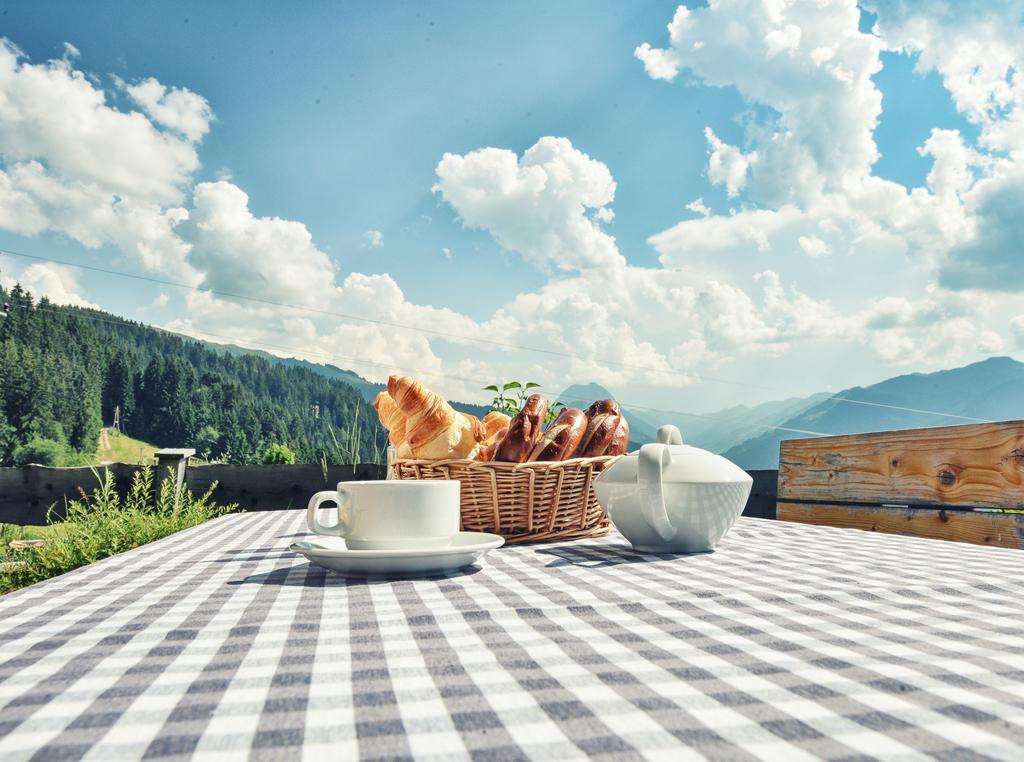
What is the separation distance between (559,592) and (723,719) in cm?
35

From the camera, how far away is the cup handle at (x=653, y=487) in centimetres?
92

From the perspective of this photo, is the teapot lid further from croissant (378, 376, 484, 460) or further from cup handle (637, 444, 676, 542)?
croissant (378, 376, 484, 460)

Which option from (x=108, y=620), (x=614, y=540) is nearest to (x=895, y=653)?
(x=108, y=620)

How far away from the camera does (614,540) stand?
118 cm

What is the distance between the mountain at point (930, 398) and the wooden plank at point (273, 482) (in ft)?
343

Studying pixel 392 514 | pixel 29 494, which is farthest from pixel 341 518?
pixel 29 494

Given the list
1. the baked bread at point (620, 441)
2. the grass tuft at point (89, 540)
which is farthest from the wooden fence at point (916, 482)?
the grass tuft at point (89, 540)

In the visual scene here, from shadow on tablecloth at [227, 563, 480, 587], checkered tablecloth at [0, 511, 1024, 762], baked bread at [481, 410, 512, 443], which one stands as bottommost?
shadow on tablecloth at [227, 563, 480, 587]

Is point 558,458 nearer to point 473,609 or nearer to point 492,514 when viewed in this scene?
point 492,514

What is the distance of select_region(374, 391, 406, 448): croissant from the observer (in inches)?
51.0

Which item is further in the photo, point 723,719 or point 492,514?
point 492,514

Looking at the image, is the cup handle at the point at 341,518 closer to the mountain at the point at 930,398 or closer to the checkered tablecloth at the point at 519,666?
the checkered tablecloth at the point at 519,666

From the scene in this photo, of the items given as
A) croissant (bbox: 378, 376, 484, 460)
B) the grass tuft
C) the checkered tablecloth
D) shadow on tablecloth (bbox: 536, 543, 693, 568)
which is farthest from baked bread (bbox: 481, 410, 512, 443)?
the grass tuft

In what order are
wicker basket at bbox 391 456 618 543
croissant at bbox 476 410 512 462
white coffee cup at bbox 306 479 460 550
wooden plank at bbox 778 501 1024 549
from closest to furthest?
1. white coffee cup at bbox 306 479 460 550
2. wicker basket at bbox 391 456 618 543
3. croissant at bbox 476 410 512 462
4. wooden plank at bbox 778 501 1024 549
